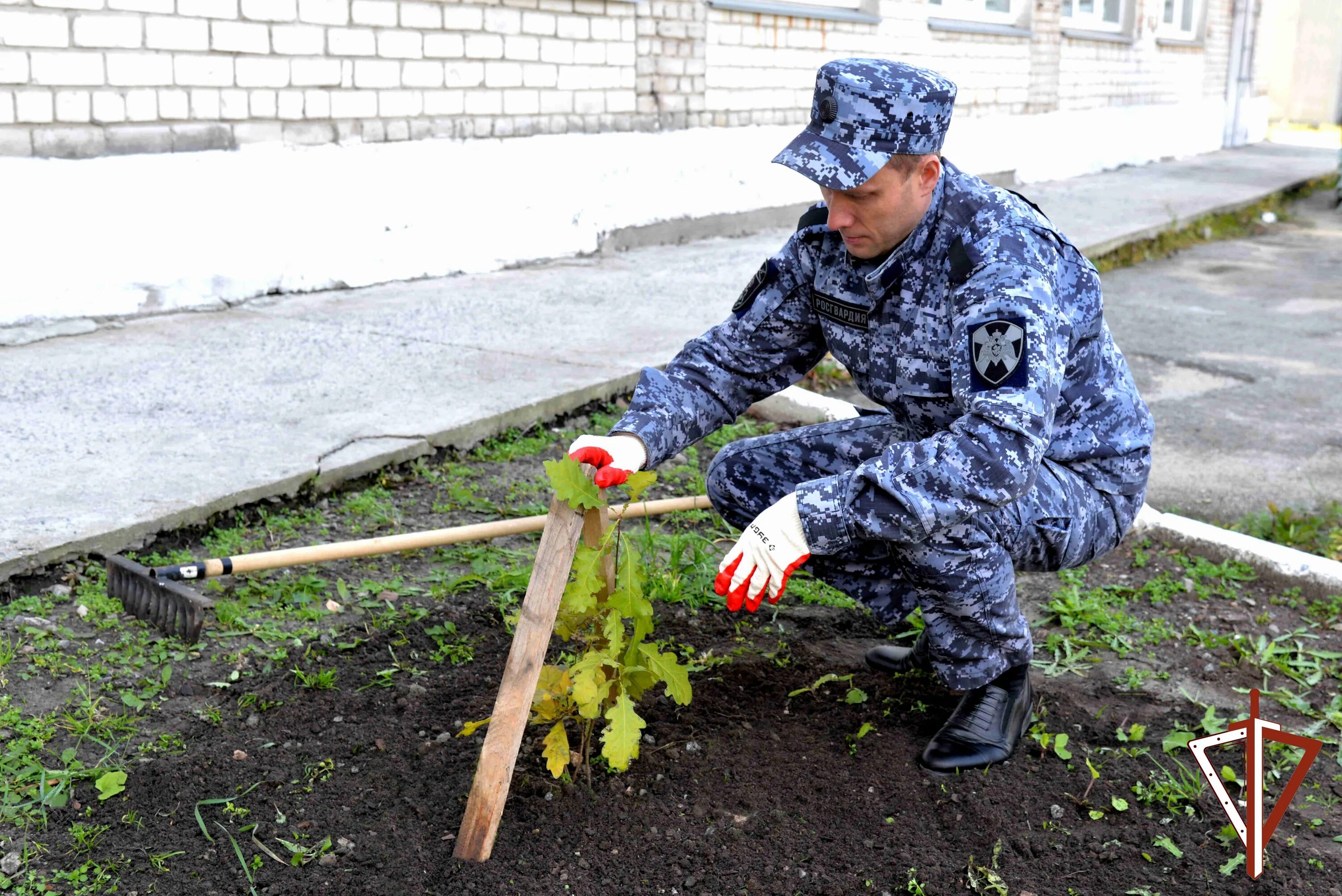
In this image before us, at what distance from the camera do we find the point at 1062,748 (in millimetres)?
2328

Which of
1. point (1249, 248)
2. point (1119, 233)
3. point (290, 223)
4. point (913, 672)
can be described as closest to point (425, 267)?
point (290, 223)

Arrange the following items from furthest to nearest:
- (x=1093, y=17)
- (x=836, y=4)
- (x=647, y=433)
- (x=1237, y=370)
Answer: (x=1093, y=17) < (x=836, y=4) < (x=1237, y=370) < (x=647, y=433)

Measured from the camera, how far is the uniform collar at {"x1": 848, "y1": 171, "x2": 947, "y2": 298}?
2215 millimetres

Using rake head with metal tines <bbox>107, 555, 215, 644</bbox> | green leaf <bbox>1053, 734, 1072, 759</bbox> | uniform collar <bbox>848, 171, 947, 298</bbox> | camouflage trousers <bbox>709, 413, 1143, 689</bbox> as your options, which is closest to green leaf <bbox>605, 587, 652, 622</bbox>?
camouflage trousers <bbox>709, 413, 1143, 689</bbox>

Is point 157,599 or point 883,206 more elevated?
point 883,206

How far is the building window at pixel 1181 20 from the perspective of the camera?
15.8m

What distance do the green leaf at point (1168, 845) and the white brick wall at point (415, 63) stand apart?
14.6 feet

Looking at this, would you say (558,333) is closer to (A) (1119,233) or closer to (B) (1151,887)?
(B) (1151,887)

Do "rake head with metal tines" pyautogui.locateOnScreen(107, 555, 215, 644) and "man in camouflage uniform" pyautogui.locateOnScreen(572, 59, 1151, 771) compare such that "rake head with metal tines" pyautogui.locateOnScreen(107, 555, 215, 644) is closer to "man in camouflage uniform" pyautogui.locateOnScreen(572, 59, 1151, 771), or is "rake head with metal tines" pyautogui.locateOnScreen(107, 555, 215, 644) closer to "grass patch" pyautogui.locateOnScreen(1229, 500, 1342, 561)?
"man in camouflage uniform" pyautogui.locateOnScreen(572, 59, 1151, 771)

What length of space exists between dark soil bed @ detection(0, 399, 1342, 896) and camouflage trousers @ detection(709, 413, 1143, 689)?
7.6 inches

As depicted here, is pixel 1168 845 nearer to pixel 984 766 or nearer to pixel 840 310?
pixel 984 766

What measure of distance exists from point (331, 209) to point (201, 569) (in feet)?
11.7

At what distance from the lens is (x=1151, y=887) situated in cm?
196

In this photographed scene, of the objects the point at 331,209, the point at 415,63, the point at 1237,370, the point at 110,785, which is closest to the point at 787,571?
the point at 110,785
